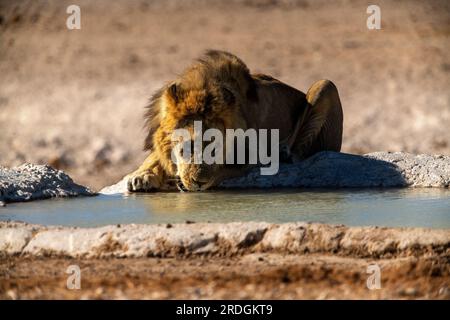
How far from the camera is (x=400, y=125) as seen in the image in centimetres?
1634

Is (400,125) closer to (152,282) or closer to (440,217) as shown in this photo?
(440,217)

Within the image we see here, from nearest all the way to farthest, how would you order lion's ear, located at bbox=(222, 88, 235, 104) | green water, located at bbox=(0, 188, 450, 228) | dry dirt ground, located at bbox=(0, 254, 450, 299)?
dry dirt ground, located at bbox=(0, 254, 450, 299), green water, located at bbox=(0, 188, 450, 228), lion's ear, located at bbox=(222, 88, 235, 104)

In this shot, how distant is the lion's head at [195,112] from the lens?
9.33 metres

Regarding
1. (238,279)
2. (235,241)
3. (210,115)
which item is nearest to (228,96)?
(210,115)

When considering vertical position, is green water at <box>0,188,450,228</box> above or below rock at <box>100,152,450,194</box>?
below

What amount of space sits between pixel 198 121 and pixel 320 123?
2354mm

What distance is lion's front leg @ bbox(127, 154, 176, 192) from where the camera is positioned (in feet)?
31.7

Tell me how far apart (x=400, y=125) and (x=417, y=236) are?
9723mm

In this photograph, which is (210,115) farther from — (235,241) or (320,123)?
(235,241)

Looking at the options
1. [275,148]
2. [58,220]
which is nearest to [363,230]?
[58,220]

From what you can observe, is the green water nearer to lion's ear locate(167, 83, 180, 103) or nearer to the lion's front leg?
the lion's front leg

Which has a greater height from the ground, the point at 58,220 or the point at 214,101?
the point at 214,101

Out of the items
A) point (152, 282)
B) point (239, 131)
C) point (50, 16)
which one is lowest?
point (152, 282)

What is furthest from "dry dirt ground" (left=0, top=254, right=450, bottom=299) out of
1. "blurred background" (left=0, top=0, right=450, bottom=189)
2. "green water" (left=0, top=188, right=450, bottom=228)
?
"blurred background" (left=0, top=0, right=450, bottom=189)
